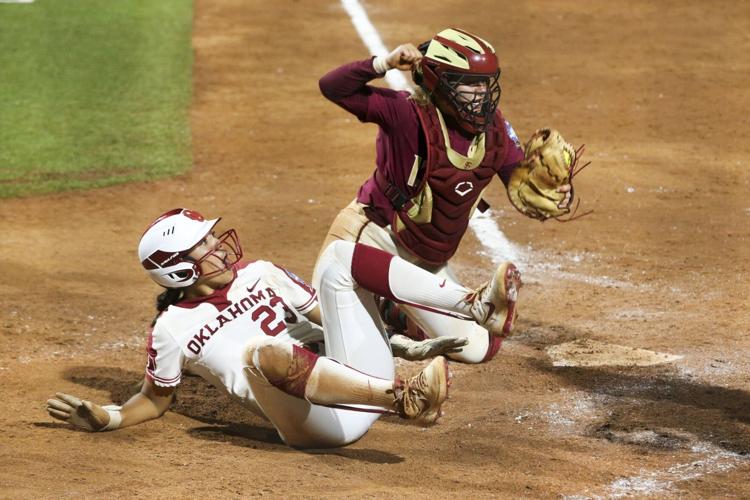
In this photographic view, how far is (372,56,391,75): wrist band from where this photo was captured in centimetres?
550

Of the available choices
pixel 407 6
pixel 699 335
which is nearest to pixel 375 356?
pixel 699 335

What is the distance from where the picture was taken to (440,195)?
575 centimetres

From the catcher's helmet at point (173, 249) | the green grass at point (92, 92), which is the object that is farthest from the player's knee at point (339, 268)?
the green grass at point (92, 92)

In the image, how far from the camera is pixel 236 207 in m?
9.41

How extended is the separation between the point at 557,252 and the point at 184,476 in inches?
166

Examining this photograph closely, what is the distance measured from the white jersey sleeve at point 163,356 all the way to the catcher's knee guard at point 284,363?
44 cm

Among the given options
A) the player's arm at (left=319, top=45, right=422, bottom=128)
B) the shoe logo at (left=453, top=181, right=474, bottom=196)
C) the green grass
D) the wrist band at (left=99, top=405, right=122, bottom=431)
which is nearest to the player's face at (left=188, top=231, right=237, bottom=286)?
the wrist band at (left=99, top=405, right=122, bottom=431)

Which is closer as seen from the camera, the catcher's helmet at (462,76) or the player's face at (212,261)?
the player's face at (212,261)

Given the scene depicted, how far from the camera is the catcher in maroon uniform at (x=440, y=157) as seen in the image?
5562mm

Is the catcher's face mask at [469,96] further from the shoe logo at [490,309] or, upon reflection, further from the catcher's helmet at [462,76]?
the shoe logo at [490,309]

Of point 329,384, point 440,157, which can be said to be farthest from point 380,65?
point 329,384

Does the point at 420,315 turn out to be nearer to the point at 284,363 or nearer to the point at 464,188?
the point at 464,188

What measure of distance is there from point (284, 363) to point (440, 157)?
4.20ft

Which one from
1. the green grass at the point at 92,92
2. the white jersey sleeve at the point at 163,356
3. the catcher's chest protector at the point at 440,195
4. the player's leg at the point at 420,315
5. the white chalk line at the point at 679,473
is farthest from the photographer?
the green grass at the point at 92,92
